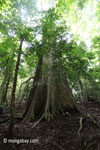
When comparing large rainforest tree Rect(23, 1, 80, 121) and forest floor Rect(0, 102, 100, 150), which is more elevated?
large rainforest tree Rect(23, 1, 80, 121)

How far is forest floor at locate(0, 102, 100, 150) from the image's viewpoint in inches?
114

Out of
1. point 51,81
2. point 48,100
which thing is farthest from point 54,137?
point 51,81

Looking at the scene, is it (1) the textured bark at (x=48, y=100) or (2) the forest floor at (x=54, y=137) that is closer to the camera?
(2) the forest floor at (x=54, y=137)

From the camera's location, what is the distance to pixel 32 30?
129 inches

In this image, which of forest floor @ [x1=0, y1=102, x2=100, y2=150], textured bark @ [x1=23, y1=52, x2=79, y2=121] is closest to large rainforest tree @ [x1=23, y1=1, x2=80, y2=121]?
textured bark @ [x1=23, y1=52, x2=79, y2=121]

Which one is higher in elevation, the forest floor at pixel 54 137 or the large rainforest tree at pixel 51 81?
the large rainforest tree at pixel 51 81

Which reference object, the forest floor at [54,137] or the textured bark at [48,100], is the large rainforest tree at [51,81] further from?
the forest floor at [54,137]

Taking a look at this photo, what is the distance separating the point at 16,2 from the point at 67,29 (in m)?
2.18

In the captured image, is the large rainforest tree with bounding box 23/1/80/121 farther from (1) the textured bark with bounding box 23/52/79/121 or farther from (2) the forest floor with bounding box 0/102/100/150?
(2) the forest floor with bounding box 0/102/100/150

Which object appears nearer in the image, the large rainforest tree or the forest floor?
the forest floor

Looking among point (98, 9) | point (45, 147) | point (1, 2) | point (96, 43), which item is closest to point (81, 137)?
point (45, 147)

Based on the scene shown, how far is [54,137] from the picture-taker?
333 centimetres

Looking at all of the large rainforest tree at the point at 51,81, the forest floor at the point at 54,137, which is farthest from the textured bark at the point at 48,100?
the forest floor at the point at 54,137

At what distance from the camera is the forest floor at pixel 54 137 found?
114 inches
